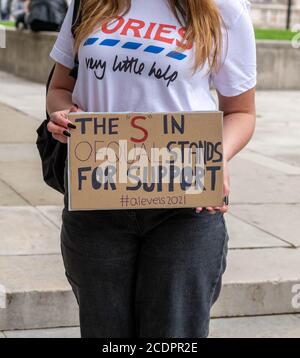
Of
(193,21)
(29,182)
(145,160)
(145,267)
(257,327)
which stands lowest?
(257,327)

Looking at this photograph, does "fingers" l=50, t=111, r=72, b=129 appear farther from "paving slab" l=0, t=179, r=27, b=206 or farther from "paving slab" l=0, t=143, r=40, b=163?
"paving slab" l=0, t=143, r=40, b=163

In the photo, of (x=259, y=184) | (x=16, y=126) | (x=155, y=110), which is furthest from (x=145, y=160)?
(x=16, y=126)

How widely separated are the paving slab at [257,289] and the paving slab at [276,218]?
63cm

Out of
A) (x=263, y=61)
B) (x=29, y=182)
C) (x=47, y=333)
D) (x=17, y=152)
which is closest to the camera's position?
(x=47, y=333)

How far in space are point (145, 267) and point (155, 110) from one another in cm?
45

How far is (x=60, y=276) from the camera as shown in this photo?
16.8 feet

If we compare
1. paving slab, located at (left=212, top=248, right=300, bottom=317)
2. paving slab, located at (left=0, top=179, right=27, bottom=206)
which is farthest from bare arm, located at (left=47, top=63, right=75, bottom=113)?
paving slab, located at (left=0, top=179, right=27, bottom=206)

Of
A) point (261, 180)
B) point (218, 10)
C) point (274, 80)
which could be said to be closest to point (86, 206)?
point (218, 10)

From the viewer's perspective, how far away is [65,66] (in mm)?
2926

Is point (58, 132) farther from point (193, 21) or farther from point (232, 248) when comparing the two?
point (232, 248)

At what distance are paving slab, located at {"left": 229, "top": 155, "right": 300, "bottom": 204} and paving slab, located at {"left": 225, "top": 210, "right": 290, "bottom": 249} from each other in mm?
873

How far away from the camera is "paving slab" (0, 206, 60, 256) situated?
18.6ft

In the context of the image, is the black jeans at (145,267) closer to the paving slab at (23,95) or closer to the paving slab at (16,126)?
the paving slab at (16,126)
